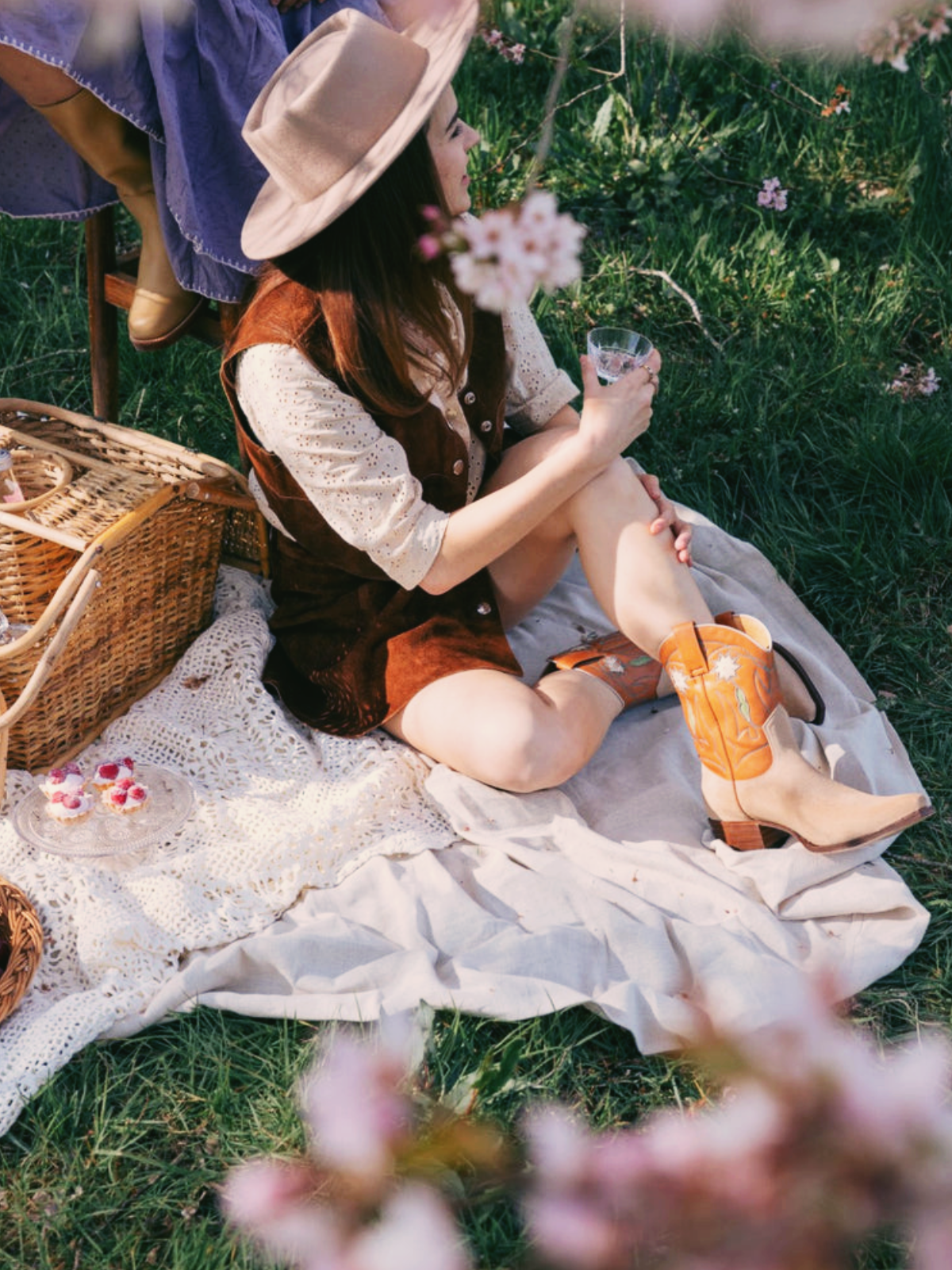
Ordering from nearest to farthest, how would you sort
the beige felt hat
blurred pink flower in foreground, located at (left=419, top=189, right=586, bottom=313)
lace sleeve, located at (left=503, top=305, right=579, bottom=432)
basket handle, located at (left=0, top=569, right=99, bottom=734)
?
blurred pink flower in foreground, located at (left=419, top=189, right=586, bottom=313)
the beige felt hat
basket handle, located at (left=0, top=569, right=99, bottom=734)
lace sleeve, located at (left=503, top=305, right=579, bottom=432)

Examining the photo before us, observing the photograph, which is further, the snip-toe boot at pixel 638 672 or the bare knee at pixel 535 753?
the snip-toe boot at pixel 638 672

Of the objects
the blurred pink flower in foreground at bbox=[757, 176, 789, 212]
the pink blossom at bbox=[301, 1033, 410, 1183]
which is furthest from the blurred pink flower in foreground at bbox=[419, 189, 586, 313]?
the blurred pink flower in foreground at bbox=[757, 176, 789, 212]

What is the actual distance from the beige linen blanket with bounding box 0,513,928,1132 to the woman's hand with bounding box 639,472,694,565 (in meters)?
0.30

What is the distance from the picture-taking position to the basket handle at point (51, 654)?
1.84 metres

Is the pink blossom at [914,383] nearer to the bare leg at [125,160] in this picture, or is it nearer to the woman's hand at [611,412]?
the woman's hand at [611,412]

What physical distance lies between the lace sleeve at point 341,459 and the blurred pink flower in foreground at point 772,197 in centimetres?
159

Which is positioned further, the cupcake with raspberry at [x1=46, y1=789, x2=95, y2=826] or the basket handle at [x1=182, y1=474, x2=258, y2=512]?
the basket handle at [x1=182, y1=474, x2=258, y2=512]

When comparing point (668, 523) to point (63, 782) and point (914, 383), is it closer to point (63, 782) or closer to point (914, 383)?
point (63, 782)

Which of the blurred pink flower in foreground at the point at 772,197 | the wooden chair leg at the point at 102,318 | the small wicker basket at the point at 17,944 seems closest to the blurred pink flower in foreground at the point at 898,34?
the blurred pink flower in foreground at the point at 772,197

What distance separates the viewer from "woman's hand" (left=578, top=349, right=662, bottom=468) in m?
1.91

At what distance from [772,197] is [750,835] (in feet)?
5.79

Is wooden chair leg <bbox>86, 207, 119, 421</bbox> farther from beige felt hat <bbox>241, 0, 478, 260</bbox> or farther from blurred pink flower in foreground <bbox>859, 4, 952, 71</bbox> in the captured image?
blurred pink flower in foreground <bbox>859, 4, 952, 71</bbox>

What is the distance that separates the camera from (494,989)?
1.71 metres

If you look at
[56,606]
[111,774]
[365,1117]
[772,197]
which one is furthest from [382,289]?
[772,197]
